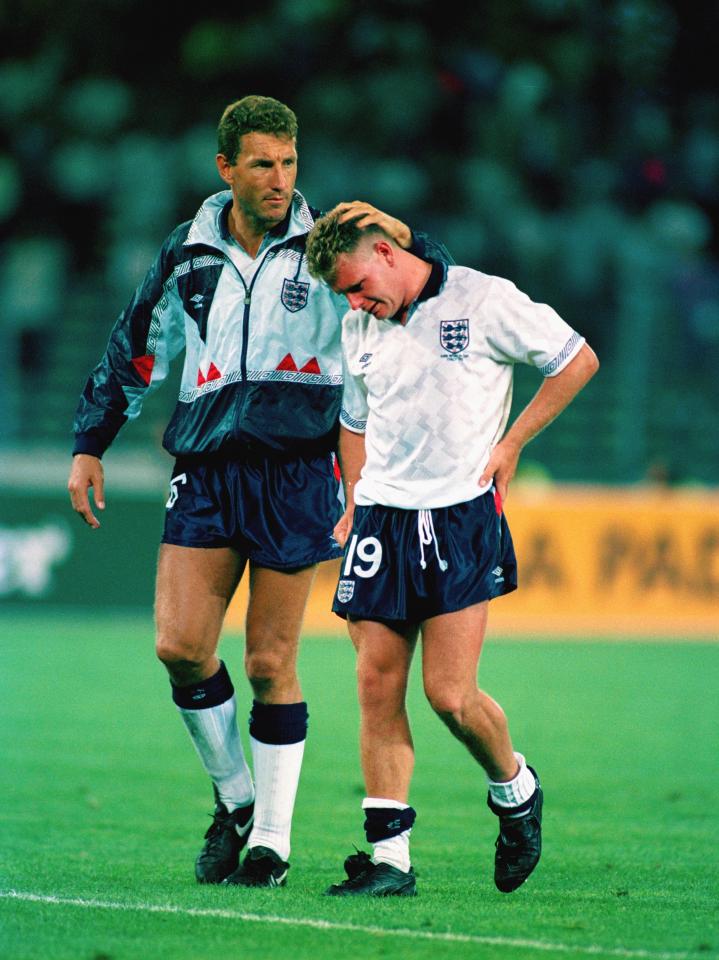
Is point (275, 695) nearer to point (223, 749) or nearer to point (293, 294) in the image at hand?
point (223, 749)

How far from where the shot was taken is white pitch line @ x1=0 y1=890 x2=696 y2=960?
4.25m

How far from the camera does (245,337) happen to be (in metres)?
5.46

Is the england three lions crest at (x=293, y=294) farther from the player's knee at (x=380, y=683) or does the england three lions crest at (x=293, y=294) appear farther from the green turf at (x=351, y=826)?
the green turf at (x=351, y=826)

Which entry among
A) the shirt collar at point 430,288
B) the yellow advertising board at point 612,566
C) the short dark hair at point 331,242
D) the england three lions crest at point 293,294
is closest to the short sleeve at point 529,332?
the shirt collar at point 430,288

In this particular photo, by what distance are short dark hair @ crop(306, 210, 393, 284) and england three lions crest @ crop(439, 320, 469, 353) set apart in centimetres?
35

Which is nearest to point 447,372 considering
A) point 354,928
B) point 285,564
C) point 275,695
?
point 285,564

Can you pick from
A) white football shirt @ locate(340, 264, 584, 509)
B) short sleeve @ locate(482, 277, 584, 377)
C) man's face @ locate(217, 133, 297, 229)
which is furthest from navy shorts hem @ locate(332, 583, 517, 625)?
man's face @ locate(217, 133, 297, 229)

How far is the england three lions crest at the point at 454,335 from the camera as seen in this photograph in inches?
203

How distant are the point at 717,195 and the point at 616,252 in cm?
248

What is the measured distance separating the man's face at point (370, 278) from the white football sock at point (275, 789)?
151cm

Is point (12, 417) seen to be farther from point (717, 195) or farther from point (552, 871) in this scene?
point (552, 871)

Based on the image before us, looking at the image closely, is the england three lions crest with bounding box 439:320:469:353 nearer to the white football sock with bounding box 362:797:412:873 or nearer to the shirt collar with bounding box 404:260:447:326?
the shirt collar with bounding box 404:260:447:326

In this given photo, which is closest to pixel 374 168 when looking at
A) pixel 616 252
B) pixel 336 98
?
pixel 336 98

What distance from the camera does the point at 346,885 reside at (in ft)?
16.7
